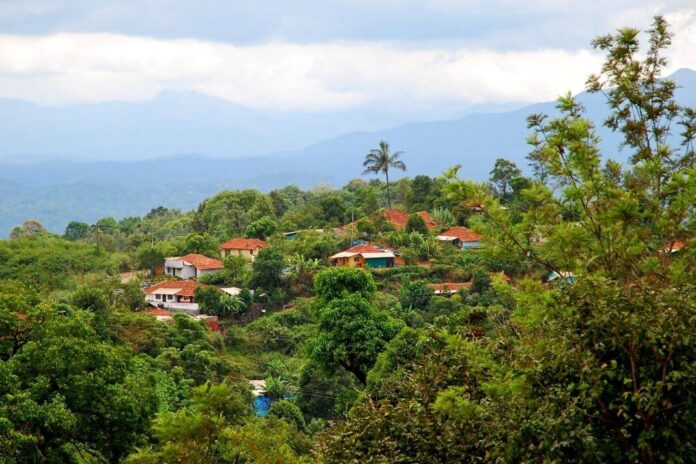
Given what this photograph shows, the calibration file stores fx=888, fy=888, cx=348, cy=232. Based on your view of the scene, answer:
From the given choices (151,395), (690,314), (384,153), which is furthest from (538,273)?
(690,314)

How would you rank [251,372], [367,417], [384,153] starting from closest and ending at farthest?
[367,417], [251,372], [384,153]

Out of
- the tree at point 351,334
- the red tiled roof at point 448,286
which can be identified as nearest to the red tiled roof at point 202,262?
the red tiled roof at point 448,286

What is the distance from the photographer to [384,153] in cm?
4450

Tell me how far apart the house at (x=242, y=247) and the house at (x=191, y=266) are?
1.34 metres

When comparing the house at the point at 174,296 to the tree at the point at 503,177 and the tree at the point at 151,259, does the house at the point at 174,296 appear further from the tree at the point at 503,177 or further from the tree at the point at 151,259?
A: the tree at the point at 503,177

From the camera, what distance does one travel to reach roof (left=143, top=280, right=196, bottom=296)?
109ft

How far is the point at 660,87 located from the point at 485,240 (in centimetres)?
236

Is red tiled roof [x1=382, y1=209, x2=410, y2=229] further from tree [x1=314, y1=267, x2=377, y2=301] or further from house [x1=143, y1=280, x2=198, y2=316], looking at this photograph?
tree [x1=314, y1=267, x2=377, y2=301]

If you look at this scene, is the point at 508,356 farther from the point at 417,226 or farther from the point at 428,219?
the point at 428,219

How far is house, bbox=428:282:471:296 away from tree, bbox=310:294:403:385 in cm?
1306

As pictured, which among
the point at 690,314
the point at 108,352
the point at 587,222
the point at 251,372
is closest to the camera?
the point at 690,314

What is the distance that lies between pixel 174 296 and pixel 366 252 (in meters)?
7.85

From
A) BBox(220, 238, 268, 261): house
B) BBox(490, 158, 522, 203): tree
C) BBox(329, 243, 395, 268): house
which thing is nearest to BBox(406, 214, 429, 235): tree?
BBox(329, 243, 395, 268): house

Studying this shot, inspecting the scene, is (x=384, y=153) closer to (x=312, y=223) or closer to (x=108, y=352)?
(x=312, y=223)
